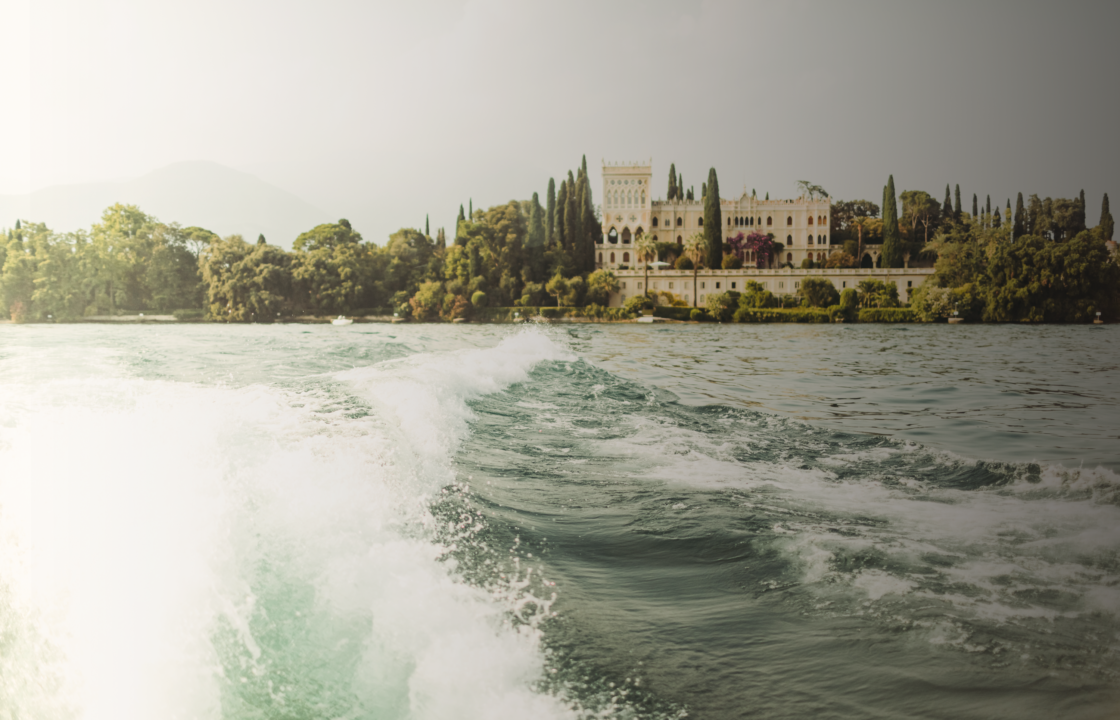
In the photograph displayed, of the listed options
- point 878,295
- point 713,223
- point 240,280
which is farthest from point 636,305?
point 240,280

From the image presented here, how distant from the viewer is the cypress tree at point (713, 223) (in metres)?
61.6

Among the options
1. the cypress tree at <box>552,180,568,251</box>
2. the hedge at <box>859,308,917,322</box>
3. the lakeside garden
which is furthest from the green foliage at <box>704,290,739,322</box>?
the cypress tree at <box>552,180,568,251</box>

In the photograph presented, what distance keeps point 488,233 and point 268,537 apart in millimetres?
62103

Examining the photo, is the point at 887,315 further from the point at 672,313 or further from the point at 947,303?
the point at 672,313

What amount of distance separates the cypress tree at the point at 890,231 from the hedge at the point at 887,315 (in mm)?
12638

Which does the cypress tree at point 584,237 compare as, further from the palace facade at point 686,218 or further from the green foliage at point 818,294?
the green foliage at point 818,294

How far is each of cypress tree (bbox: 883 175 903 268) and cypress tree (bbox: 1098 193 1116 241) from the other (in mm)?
18609

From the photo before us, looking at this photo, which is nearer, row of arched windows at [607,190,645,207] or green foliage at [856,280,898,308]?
green foliage at [856,280,898,308]

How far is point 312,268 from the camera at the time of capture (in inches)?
2003

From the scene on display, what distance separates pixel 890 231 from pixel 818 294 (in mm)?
11240

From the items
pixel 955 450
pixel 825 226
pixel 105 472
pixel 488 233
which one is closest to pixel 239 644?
pixel 105 472

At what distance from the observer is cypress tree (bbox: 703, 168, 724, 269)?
61.6 m

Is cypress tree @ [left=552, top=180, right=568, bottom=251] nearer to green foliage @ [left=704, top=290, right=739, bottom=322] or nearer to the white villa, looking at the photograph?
the white villa

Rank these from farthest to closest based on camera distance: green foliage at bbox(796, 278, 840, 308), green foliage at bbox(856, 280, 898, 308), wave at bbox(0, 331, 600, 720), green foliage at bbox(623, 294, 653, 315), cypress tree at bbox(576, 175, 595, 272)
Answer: cypress tree at bbox(576, 175, 595, 272), green foliage at bbox(623, 294, 653, 315), green foliage at bbox(796, 278, 840, 308), green foliage at bbox(856, 280, 898, 308), wave at bbox(0, 331, 600, 720)
